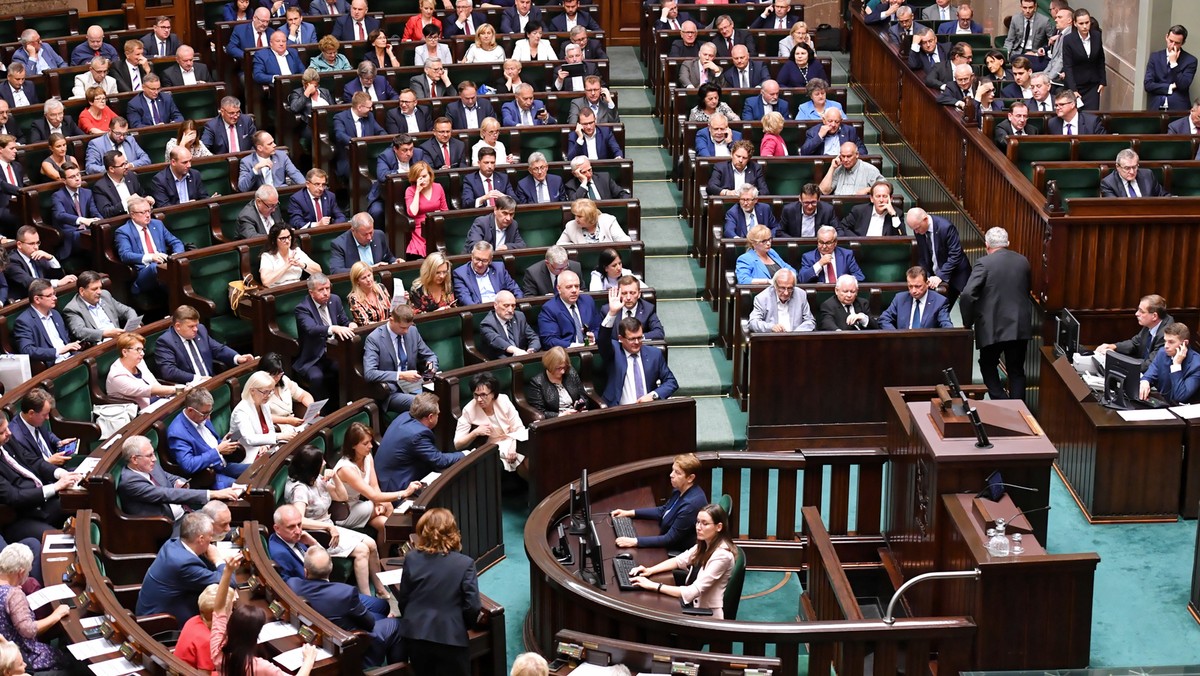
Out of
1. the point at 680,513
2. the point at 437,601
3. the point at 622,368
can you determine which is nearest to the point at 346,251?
the point at 622,368

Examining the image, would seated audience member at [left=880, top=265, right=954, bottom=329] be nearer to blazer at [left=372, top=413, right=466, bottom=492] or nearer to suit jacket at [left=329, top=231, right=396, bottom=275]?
blazer at [left=372, top=413, right=466, bottom=492]

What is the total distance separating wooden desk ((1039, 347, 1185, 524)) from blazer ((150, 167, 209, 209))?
16.3ft

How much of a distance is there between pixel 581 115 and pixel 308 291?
2.34 metres

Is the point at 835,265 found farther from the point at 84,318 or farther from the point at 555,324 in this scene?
the point at 84,318

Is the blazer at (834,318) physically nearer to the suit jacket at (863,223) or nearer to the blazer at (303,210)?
the suit jacket at (863,223)

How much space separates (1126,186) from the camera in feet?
26.9

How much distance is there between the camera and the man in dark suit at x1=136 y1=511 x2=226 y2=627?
5387 mm

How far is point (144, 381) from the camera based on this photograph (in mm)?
7090

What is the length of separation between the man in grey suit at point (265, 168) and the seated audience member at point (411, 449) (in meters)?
2.86

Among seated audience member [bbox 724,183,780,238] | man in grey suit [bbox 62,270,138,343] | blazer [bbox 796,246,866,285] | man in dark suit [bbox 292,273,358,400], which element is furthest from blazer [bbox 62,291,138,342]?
blazer [bbox 796,246,866,285]

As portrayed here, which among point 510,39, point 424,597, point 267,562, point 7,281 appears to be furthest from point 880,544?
point 510,39

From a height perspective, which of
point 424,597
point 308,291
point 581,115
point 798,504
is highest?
point 581,115

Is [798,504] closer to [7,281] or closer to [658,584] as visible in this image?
[658,584]

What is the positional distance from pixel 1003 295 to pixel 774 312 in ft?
3.71
